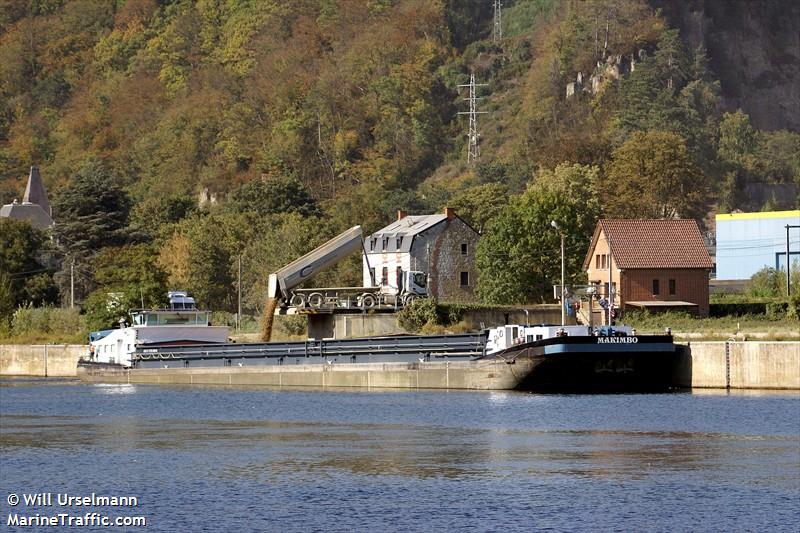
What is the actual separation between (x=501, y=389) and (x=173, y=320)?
26942 millimetres

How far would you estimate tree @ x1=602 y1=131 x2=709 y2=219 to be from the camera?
463 ft

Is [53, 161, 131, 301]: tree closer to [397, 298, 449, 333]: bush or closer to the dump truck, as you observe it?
the dump truck

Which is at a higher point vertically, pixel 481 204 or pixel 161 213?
pixel 161 213

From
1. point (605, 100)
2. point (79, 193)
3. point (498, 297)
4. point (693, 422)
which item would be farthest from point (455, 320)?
point (605, 100)

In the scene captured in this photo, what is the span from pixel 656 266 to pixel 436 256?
24.8 m

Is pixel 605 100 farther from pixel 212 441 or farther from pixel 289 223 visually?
pixel 212 441

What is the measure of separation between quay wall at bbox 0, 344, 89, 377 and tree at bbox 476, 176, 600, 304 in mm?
25916

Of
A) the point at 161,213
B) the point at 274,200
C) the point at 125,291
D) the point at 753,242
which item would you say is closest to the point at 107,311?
the point at 125,291

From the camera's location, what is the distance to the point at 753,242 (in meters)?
119

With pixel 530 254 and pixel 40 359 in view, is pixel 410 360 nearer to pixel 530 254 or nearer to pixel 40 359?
pixel 530 254

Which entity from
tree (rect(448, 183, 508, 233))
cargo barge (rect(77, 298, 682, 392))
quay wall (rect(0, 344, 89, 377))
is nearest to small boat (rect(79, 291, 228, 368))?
cargo barge (rect(77, 298, 682, 392))

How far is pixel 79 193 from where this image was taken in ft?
486

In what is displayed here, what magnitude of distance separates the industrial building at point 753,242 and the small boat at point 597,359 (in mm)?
44726

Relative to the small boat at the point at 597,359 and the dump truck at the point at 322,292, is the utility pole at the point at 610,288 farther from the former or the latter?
the dump truck at the point at 322,292
